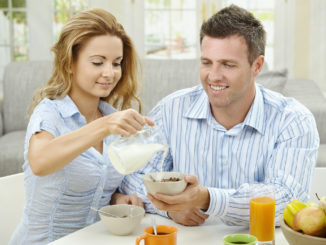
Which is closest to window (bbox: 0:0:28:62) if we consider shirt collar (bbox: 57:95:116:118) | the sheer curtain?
the sheer curtain

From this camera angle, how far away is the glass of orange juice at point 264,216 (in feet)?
4.27

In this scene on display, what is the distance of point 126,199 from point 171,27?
3.31m

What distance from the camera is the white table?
4.46ft

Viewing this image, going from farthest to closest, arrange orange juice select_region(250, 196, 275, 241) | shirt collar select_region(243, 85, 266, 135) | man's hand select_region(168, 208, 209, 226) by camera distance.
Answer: shirt collar select_region(243, 85, 266, 135), man's hand select_region(168, 208, 209, 226), orange juice select_region(250, 196, 275, 241)

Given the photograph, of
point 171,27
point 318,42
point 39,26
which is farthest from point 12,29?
point 318,42

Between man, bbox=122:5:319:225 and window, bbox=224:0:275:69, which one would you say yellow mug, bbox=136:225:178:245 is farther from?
window, bbox=224:0:275:69

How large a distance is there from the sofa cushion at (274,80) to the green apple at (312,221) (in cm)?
241

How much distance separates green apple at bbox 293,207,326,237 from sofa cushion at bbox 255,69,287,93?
2408mm

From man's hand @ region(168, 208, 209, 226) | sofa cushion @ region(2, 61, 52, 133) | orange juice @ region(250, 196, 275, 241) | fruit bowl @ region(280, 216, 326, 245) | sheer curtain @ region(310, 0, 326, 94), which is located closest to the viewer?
fruit bowl @ region(280, 216, 326, 245)

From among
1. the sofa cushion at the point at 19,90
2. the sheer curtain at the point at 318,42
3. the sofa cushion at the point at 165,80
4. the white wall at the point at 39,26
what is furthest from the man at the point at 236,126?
the white wall at the point at 39,26

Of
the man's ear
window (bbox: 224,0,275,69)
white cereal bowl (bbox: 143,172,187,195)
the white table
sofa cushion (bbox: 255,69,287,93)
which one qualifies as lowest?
the white table

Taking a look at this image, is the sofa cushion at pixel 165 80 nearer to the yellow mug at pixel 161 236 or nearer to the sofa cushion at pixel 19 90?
the sofa cushion at pixel 19 90

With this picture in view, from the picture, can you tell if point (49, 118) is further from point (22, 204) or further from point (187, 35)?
point (187, 35)

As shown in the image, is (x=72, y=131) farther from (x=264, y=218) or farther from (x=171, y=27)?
(x=171, y=27)
